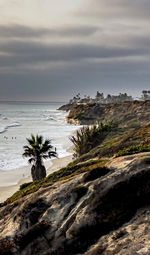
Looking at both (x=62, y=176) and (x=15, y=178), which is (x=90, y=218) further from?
(x=15, y=178)

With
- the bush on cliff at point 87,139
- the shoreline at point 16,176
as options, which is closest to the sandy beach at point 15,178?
the shoreline at point 16,176

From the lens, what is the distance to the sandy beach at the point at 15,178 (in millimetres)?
28756

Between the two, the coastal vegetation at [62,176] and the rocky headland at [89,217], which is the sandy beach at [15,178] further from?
the rocky headland at [89,217]

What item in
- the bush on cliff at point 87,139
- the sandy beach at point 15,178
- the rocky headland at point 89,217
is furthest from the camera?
the bush on cliff at point 87,139

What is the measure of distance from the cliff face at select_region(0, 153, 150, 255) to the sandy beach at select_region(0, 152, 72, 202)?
18096 millimetres

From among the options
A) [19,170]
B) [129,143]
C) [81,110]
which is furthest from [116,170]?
[81,110]

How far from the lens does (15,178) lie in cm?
3409

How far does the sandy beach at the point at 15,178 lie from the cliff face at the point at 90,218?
59.4ft

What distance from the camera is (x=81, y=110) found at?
16100cm

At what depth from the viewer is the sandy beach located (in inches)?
1132

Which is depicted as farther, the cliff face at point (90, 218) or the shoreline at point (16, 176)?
the shoreline at point (16, 176)

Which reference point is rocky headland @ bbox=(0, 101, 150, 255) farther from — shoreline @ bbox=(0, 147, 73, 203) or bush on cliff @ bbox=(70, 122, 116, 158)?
bush on cliff @ bbox=(70, 122, 116, 158)

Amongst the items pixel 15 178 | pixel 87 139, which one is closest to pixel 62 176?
pixel 15 178

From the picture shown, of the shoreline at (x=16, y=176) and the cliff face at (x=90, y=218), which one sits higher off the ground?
the cliff face at (x=90, y=218)
